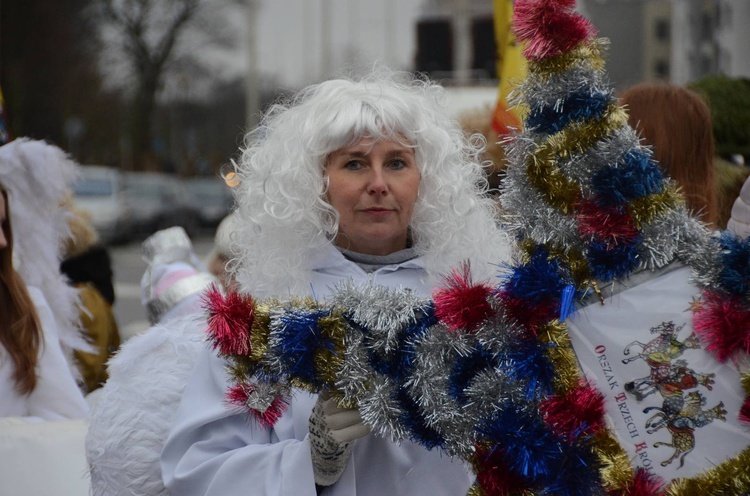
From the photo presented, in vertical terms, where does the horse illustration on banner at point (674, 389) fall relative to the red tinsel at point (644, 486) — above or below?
above

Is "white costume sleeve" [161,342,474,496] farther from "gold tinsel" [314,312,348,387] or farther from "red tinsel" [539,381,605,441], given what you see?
"red tinsel" [539,381,605,441]

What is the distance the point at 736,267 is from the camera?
1.80 m

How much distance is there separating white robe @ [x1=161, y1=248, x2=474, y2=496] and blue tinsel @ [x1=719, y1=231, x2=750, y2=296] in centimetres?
81

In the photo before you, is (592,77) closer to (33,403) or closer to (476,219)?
(476,219)

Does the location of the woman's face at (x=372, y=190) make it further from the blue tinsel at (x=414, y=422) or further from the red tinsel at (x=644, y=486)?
the red tinsel at (x=644, y=486)

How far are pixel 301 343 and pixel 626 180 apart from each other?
698 mm

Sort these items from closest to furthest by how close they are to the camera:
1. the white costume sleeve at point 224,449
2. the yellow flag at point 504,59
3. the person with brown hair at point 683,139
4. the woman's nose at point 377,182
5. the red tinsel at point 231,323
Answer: the red tinsel at point 231,323 < the white costume sleeve at point 224,449 < the woman's nose at point 377,182 < the person with brown hair at point 683,139 < the yellow flag at point 504,59

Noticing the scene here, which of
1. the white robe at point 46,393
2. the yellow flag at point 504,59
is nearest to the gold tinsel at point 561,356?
the white robe at point 46,393

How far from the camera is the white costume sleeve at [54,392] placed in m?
3.62

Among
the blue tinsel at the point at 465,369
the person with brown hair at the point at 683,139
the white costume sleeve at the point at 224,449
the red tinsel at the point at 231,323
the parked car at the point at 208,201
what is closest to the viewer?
the blue tinsel at the point at 465,369

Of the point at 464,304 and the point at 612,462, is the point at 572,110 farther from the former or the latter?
the point at 612,462

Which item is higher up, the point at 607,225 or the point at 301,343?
the point at 607,225

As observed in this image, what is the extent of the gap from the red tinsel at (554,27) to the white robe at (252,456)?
79 cm

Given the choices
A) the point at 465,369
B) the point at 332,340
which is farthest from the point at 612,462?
the point at 332,340
